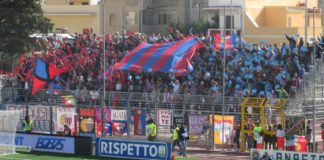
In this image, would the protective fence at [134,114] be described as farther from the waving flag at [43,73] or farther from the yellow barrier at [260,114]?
the waving flag at [43,73]

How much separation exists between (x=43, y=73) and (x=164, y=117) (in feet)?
29.3

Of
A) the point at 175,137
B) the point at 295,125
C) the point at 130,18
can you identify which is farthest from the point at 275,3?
the point at 175,137

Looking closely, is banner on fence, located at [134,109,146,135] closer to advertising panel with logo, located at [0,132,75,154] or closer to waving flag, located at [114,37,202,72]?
advertising panel with logo, located at [0,132,75,154]

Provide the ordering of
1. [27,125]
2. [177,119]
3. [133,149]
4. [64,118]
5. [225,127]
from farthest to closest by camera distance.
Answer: [64,118], [27,125], [177,119], [225,127], [133,149]

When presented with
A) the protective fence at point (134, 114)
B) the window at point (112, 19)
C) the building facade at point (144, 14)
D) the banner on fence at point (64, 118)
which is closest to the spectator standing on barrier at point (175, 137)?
the protective fence at point (134, 114)

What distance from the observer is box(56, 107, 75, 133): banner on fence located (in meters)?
39.1

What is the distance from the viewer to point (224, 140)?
37031 millimetres

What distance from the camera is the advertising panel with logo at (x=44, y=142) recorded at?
117ft

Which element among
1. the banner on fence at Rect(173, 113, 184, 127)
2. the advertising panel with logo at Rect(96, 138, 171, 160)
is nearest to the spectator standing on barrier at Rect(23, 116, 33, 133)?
the advertising panel with logo at Rect(96, 138, 171, 160)

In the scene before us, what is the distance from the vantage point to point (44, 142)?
36.5 metres

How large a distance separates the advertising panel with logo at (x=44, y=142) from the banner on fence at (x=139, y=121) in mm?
3938

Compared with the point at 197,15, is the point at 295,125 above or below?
below

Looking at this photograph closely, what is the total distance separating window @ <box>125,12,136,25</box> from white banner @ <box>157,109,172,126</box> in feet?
106

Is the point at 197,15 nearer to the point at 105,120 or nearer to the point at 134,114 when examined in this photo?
the point at 134,114
